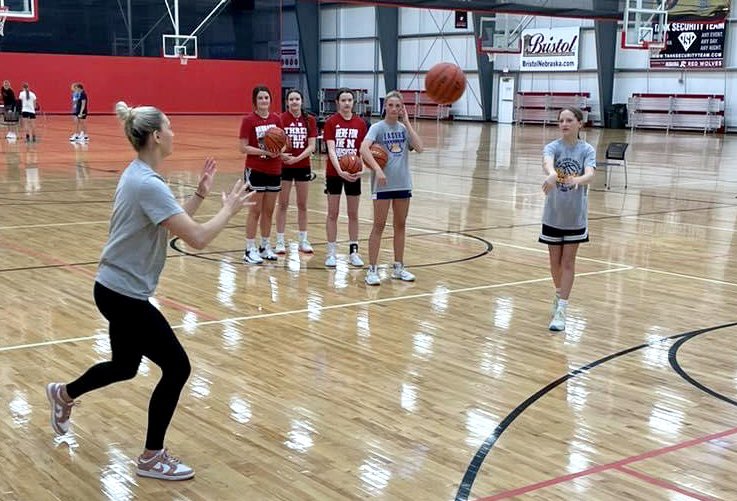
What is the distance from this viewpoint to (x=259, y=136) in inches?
336

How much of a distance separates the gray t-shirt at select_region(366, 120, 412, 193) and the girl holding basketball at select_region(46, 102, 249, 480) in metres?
3.96

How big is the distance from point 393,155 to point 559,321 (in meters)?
2.18

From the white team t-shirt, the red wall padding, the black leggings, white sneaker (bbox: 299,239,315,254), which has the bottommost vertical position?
white sneaker (bbox: 299,239,315,254)

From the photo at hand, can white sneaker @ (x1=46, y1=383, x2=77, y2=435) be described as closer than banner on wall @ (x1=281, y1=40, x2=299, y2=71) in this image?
Yes

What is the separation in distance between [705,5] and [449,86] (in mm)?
23259

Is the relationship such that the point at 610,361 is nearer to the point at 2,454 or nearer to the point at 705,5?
the point at 2,454

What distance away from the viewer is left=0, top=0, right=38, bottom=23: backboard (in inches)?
752

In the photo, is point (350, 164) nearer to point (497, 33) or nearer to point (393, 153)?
point (393, 153)

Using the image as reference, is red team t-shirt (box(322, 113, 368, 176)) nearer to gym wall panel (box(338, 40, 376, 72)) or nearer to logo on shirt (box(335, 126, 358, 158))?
logo on shirt (box(335, 126, 358, 158))

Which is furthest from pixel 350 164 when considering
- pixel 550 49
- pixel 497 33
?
pixel 550 49

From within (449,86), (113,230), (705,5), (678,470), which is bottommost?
(678,470)

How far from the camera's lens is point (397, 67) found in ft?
143

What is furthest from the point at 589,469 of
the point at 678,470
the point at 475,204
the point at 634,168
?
the point at 634,168

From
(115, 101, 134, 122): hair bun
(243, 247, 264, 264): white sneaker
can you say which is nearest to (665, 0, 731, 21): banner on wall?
(243, 247, 264, 264): white sneaker
